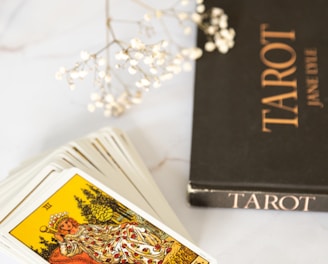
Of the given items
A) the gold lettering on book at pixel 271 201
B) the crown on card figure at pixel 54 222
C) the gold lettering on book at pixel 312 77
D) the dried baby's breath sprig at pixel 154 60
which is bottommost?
the gold lettering on book at pixel 271 201

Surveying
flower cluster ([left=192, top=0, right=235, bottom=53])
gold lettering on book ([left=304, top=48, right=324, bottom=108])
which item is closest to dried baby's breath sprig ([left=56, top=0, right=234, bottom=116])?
flower cluster ([left=192, top=0, right=235, bottom=53])

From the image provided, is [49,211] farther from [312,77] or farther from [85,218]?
[312,77]

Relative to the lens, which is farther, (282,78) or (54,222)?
(282,78)

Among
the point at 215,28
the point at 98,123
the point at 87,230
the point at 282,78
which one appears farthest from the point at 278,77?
the point at 87,230

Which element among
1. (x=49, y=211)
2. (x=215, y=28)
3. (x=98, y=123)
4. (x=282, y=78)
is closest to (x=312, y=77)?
(x=282, y=78)

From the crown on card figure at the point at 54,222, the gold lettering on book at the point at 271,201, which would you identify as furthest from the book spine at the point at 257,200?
the crown on card figure at the point at 54,222

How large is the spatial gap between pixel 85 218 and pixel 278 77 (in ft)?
1.43

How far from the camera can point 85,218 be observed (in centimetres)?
95

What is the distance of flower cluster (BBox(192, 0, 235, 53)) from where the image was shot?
3.69 ft

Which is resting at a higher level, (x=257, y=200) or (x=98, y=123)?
(x=98, y=123)

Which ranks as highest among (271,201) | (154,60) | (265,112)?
(154,60)

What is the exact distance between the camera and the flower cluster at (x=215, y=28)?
1.12 m

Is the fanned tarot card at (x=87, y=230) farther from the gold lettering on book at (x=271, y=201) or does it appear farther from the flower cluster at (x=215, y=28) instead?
the flower cluster at (x=215, y=28)

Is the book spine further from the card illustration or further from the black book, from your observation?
the card illustration
